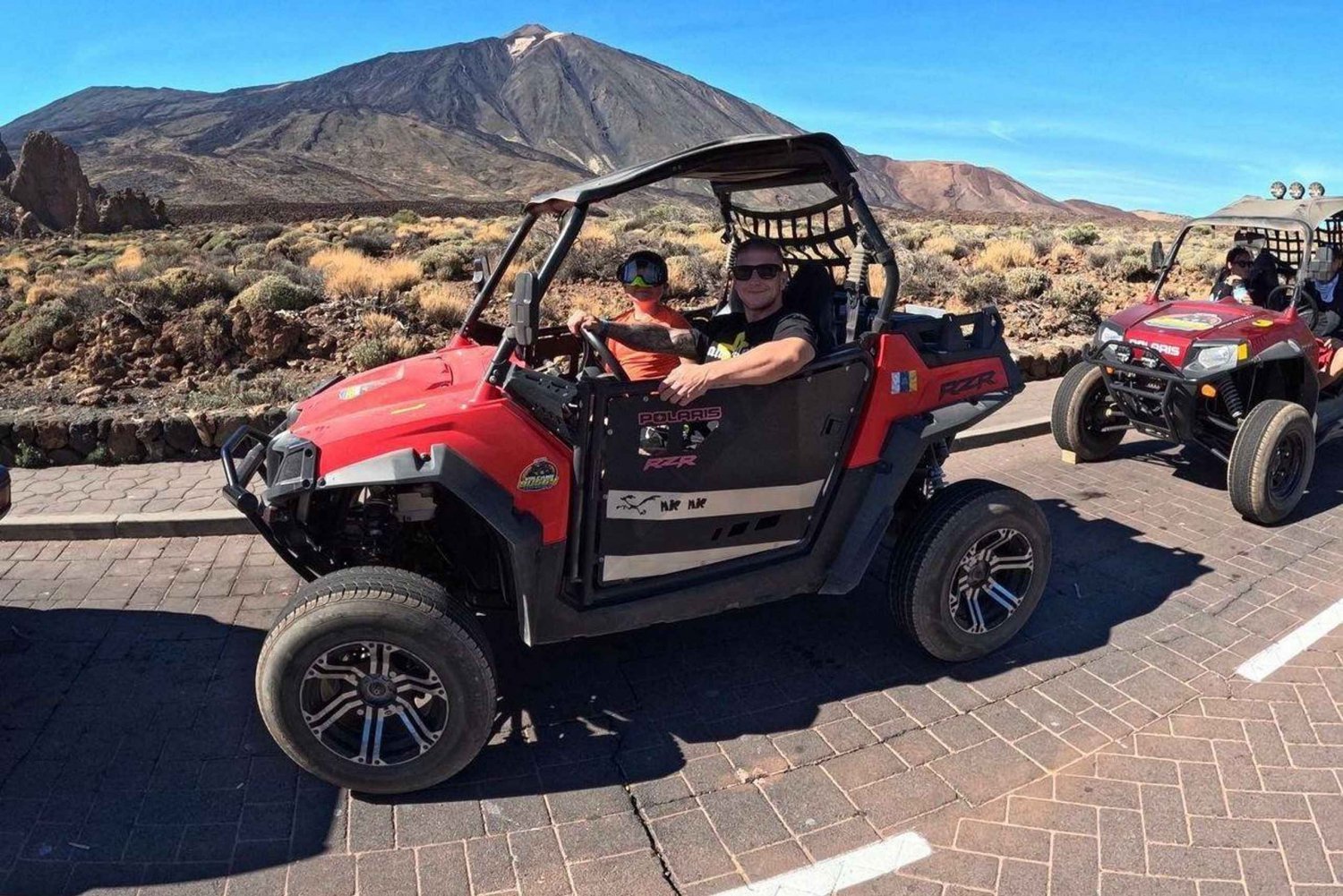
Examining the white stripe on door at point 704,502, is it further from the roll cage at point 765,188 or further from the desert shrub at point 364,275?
the desert shrub at point 364,275

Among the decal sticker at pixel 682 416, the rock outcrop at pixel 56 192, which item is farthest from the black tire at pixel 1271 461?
the rock outcrop at pixel 56 192

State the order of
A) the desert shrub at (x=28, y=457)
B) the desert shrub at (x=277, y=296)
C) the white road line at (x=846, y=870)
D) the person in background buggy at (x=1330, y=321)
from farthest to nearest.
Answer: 1. the desert shrub at (x=277, y=296)
2. the desert shrub at (x=28, y=457)
3. the person in background buggy at (x=1330, y=321)
4. the white road line at (x=846, y=870)

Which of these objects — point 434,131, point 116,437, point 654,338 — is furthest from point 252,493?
point 434,131

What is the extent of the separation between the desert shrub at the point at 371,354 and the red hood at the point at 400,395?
16.2ft

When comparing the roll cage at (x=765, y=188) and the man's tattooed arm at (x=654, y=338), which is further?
the man's tattooed arm at (x=654, y=338)

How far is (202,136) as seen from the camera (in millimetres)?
118500

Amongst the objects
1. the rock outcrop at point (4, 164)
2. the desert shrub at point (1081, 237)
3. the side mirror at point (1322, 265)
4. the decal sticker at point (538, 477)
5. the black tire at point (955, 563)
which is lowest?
the black tire at point (955, 563)

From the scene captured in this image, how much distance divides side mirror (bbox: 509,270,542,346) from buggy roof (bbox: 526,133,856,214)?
49 centimetres

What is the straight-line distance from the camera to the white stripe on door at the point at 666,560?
3373 millimetres

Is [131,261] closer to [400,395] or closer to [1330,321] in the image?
[400,395]

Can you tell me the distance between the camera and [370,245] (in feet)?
59.9

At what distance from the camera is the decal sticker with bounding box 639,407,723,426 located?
10.5 ft

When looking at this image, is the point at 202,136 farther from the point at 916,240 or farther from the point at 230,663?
the point at 230,663

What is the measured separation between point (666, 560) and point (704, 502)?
0.28 m
